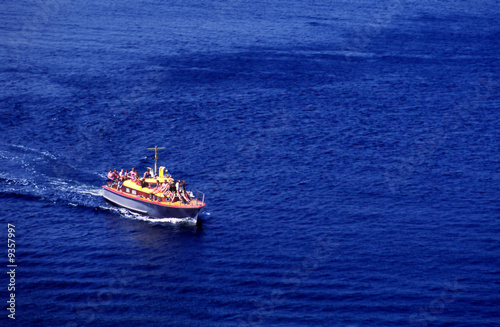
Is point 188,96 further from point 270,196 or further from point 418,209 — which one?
point 418,209

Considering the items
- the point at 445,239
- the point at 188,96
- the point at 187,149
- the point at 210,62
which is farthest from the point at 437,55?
the point at 445,239

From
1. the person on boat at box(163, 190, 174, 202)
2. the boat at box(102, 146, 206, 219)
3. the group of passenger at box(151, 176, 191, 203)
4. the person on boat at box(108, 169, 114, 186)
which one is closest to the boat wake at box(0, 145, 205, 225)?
the boat at box(102, 146, 206, 219)

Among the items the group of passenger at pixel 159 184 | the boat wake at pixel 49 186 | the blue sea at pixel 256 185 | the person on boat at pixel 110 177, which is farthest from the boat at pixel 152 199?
the blue sea at pixel 256 185

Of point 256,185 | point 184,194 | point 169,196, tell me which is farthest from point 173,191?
point 256,185

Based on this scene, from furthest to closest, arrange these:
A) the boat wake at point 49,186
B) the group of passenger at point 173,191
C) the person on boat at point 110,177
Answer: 1. the person on boat at point 110,177
2. the boat wake at point 49,186
3. the group of passenger at point 173,191

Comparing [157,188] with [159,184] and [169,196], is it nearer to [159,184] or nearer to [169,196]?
[159,184]

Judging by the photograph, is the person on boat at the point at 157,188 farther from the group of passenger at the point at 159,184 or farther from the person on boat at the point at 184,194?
the person on boat at the point at 184,194

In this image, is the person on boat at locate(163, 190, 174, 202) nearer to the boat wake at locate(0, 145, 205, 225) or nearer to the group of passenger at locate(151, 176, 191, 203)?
the group of passenger at locate(151, 176, 191, 203)
